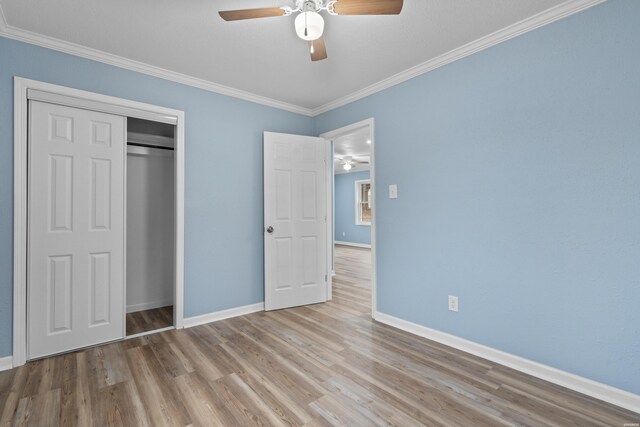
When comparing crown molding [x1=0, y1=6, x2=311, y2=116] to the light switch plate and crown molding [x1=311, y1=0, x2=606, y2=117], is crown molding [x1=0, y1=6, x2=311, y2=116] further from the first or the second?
the light switch plate

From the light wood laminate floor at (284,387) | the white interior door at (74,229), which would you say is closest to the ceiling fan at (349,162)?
the light wood laminate floor at (284,387)

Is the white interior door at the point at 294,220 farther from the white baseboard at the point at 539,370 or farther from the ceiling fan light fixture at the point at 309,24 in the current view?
the ceiling fan light fixture at the point at 309,24

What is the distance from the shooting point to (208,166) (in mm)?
3207

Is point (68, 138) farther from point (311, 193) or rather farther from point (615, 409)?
point (615, 409)

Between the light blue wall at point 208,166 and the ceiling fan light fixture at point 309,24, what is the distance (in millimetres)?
1817

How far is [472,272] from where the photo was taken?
2.50 m

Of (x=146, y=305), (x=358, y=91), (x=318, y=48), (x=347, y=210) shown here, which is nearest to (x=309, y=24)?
(x=318, y=48)

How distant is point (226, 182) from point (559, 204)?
2.98 meters

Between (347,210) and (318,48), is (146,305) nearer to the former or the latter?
(318,48)

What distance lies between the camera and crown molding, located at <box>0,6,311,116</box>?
226 cm

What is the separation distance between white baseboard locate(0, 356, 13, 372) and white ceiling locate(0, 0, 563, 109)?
243 centimetres

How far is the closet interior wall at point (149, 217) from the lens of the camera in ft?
11.9

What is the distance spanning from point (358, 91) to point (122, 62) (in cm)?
231

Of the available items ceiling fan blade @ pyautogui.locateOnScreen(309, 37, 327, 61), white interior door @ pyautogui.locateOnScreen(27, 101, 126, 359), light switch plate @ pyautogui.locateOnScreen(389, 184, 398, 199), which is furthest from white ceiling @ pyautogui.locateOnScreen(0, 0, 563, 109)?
light switch plate @ pyautogui.locateOnScreen(389, 184, 398, 199)
